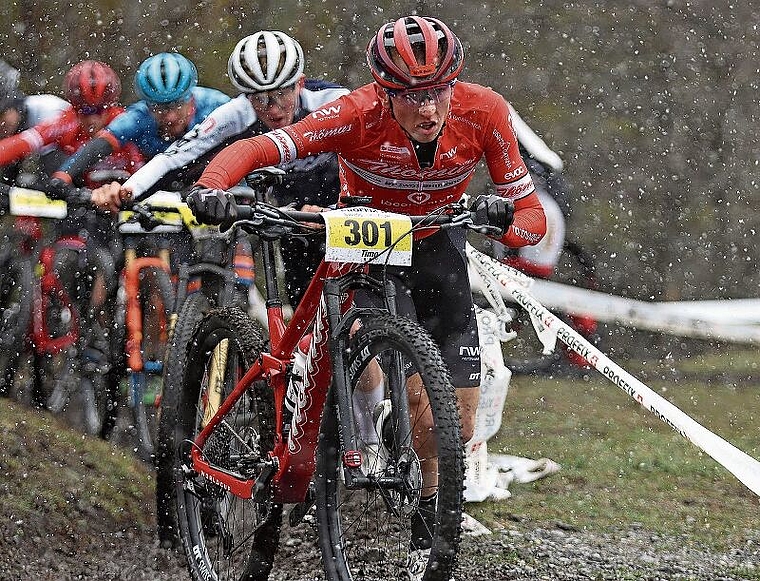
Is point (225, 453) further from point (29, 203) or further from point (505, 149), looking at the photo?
point (29, 203)

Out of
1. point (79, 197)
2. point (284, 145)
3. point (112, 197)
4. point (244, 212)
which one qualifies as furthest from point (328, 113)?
point (79, 197)

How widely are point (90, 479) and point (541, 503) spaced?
7.80 feet

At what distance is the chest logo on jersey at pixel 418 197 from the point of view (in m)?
4.86

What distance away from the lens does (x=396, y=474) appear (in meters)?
3.91

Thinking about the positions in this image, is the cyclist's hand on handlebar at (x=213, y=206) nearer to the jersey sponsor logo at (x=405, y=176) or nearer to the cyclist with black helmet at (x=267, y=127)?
the jersey sponsor logo at (x=405, y=176)

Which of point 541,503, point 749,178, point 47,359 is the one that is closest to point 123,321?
point 47,359

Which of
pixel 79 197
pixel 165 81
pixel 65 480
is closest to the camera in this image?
pixel 65 480

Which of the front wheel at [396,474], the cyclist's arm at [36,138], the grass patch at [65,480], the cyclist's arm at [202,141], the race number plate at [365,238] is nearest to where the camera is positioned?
the front wheel at [396,474]

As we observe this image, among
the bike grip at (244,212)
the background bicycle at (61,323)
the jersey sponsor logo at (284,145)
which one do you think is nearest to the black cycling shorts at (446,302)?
the jersey sponsor logo at (284,145)

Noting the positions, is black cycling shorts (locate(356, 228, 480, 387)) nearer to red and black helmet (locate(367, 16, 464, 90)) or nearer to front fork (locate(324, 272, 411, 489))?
front fork (locate(324, 272, 411, 489))

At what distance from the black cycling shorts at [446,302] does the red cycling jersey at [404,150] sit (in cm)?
19

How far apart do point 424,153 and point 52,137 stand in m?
4.71

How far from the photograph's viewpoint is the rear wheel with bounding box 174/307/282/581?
462cm

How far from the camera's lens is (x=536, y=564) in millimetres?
5359
